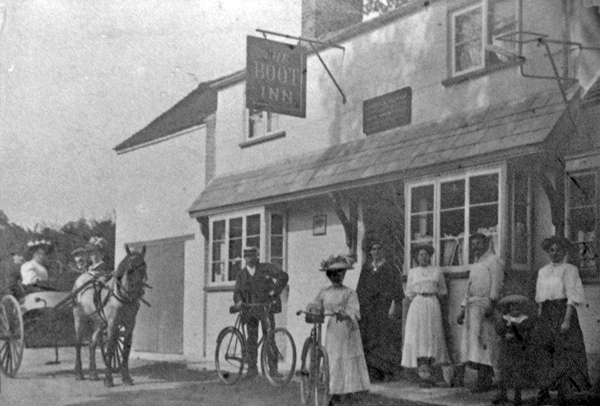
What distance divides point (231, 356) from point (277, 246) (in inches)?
86.1

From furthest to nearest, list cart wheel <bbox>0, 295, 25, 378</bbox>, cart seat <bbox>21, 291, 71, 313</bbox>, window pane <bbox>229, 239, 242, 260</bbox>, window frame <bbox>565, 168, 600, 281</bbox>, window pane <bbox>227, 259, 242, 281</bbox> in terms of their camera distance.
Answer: window pane <bbox>229, 239, 242, 260</bbox>
window pane <bbox>227, 259, 242, 281</bbox>
cart seat <bbox>21, 291, 71, 313</bbox>
cart wheel <bbox>0, 295, 25, 378</bbox>
window frame <bbox>565, 168, 600, 281</bbox>

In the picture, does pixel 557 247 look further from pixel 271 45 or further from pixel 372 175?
pixel 271 45

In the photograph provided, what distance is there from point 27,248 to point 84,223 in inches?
60.2

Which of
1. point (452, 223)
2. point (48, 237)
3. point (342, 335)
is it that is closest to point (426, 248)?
point (452, 223)

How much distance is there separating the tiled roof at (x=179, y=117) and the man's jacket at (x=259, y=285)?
13.1 ft

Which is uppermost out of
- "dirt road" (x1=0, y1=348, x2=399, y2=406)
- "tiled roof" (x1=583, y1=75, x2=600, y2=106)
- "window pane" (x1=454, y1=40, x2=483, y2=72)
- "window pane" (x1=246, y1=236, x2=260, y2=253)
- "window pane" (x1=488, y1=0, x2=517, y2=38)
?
"window pane" (x1=488, y1=0, x2=517, y2=38)

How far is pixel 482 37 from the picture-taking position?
921 cm

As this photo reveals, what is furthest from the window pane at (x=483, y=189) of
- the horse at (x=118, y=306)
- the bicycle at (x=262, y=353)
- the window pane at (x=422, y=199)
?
the horse at (x=118, y=306)

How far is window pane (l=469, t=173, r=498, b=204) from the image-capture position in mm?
8688

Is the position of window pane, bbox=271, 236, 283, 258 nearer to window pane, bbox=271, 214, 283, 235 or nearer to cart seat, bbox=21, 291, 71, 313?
window pane, bbox=271, 214, 283, 235

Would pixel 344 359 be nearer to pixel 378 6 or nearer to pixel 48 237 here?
pixel 48 237

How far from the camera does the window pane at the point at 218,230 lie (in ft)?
42.9

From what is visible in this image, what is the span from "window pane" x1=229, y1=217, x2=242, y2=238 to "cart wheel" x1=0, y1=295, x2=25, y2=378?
11.4 ft

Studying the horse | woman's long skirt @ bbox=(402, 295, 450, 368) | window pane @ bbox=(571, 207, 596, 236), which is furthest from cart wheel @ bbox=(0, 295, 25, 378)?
window pane @ bbox=(571, 207, 596, 236)
